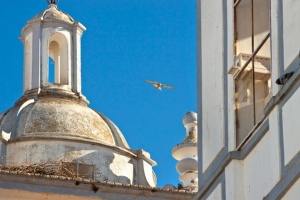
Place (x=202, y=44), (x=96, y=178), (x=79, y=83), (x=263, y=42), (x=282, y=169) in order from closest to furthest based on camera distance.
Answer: (x=282, y=169), (x=263, y=42), (x=202, y=44), (x=96, y=178), (x=79, y=83)

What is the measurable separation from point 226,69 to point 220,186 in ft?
3.41

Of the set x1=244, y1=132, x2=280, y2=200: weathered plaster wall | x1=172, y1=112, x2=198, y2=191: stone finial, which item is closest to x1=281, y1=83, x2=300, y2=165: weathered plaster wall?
x1=244, y1=132, x2=280, y2=200: weathered plaster wall

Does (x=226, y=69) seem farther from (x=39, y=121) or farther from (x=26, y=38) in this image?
(x=26, y=38)

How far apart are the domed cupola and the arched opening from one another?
0.05m

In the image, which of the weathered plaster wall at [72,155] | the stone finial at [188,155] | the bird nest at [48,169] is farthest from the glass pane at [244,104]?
the weathered plaster wall at [72,155]

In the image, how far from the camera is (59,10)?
28438 mm

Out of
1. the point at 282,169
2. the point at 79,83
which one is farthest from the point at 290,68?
the point at 79,83

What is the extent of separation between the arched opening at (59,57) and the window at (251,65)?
1402cm

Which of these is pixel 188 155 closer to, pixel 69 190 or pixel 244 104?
pixel 69 190

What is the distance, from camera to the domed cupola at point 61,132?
24.9m

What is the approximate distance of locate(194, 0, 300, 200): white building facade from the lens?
1211cm

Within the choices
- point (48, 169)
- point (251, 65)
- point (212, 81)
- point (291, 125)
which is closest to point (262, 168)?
point (291, 125)

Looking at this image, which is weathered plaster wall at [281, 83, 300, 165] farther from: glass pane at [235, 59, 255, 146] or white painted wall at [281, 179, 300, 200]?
glass pane at [235, 59, 255, 146]

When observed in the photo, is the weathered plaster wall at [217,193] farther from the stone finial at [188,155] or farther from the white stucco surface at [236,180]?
the stone finial at [188,155]
